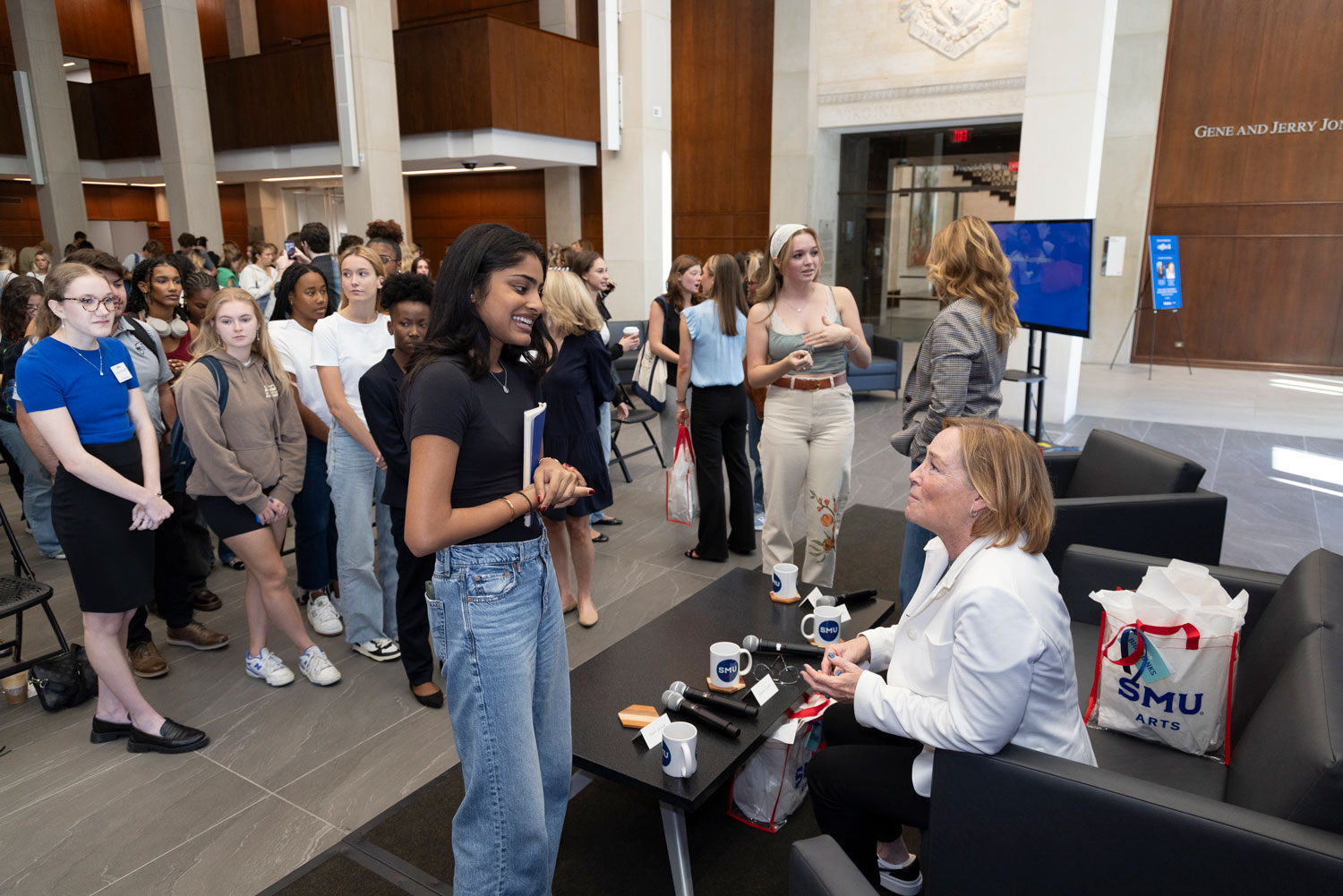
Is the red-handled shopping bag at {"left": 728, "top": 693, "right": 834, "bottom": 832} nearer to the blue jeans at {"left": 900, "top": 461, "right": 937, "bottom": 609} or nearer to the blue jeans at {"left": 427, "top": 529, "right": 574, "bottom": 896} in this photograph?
the blue jeans at {"left": 427, "top": 529, "right": 574, "bottom": 896}

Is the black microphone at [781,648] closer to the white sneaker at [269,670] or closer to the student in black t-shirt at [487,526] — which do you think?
the student in black t-shirt at [487,526]

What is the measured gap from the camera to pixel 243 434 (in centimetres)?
319

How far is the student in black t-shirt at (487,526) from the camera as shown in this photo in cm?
163

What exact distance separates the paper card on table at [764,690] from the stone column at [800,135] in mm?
10668

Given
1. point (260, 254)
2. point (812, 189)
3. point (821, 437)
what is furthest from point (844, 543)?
point (812, 189)

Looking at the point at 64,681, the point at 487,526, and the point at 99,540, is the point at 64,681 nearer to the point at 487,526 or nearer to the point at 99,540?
the point at 99,540

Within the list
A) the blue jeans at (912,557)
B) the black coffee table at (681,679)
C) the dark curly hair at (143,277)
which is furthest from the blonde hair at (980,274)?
the dark curly hair at (143,277)

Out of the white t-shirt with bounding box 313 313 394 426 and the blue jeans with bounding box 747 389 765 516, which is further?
the blue jeans with bounding box 747 389 765 516

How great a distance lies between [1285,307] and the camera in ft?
33.9

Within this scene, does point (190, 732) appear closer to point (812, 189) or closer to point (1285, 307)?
point (812, 189)

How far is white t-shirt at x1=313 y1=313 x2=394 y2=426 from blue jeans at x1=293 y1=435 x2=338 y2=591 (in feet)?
1.86

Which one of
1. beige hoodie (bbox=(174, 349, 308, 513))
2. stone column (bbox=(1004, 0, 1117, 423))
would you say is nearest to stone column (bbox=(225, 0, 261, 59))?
stone column (bbox=(1004, 0, 1117, 423))

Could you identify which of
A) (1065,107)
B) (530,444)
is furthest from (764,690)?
(1065,107)

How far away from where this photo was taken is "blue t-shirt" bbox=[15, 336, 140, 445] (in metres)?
2.62
